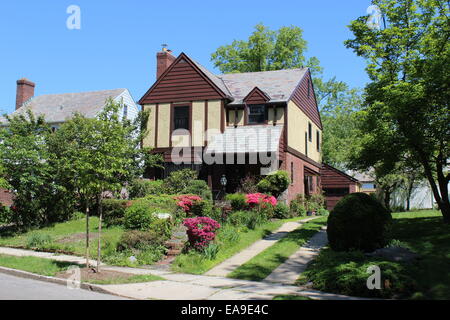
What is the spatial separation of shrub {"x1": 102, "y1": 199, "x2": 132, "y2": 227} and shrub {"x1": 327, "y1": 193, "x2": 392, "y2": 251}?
416 inches

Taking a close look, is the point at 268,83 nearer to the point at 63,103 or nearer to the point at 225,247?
the point at 225,247

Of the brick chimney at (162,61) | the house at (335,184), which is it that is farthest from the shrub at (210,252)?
the house at (335,184)

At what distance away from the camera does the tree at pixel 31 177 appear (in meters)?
19.3

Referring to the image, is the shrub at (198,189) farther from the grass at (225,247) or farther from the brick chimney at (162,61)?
the brick chimney at (162,61)

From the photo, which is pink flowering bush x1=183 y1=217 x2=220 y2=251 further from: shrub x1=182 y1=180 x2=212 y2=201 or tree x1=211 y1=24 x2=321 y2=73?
tree x1=211 y1=24 x2=321 y2=73

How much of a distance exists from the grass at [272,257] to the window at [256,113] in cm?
1081

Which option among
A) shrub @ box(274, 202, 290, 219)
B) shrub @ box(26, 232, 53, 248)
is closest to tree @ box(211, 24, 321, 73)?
shrub @ box(274, 202, 290, 219)

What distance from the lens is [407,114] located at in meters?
15.5

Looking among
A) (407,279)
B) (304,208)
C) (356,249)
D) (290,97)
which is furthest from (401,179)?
(407,279)

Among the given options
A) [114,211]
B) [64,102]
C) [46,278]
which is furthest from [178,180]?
[64,102]

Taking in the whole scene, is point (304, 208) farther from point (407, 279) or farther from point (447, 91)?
point (407, 279)

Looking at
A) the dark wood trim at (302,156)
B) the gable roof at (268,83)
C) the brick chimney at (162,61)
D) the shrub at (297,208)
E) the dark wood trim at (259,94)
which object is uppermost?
the brick chimney at (162,61)

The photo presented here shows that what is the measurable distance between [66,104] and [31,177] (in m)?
21.8

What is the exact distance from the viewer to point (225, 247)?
14094 millimetres
